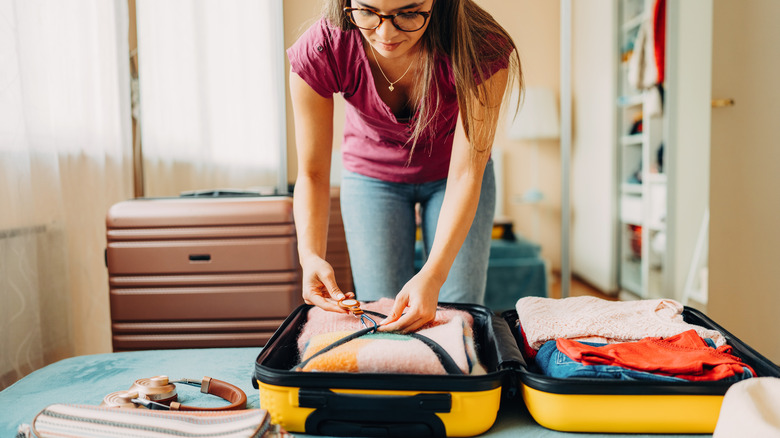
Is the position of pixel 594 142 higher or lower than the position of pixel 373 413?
higher

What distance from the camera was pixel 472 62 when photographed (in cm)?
94

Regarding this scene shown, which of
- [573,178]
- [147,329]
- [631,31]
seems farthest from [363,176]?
[573,178]

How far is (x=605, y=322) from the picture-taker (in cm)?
77

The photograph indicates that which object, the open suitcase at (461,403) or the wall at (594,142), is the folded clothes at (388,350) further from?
the wall at (594,142)

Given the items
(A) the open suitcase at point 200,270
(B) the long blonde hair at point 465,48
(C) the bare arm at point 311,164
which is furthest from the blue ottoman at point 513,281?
(B) the long blonde hair at point 465,48

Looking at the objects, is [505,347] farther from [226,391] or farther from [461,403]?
[226,391]

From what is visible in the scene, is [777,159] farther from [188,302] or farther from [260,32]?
[260,32]

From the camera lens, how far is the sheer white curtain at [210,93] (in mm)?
2104

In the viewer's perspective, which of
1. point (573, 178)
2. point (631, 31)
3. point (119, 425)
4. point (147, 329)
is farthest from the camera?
point (573, 178)

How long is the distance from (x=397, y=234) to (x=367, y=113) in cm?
29

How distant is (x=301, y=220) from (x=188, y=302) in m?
0.72

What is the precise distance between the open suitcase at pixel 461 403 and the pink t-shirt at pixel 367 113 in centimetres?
59

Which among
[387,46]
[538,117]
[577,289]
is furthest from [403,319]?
[577,289]

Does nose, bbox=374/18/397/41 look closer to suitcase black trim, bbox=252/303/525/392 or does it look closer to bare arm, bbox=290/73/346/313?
bare arm, bbox=290/73/346/313
